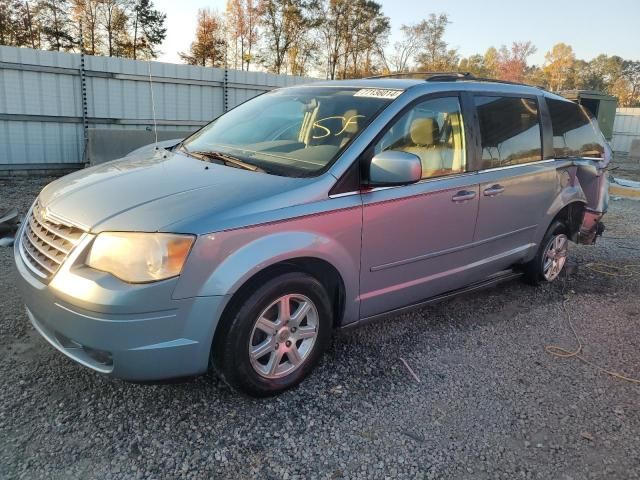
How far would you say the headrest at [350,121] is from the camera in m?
3.14

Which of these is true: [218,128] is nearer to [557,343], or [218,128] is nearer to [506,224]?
[506,224]

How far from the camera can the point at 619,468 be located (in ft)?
7.96

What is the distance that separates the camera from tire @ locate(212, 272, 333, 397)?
8.39ft

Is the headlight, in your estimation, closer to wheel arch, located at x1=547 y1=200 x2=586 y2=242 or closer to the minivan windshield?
the minivan windshield

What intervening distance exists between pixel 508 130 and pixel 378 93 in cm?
130

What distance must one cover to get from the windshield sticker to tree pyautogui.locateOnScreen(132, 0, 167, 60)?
39.7 meters

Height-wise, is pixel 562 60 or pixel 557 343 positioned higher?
pixel 562 60

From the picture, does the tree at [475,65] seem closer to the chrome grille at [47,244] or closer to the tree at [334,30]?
the tree at [334,30]

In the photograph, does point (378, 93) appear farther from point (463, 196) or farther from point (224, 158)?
point (224, 158)

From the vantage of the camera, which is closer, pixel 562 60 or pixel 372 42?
pixel 372 42

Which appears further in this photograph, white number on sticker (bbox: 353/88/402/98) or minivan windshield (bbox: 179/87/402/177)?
white number on sticker (bbox: 353/88/402/98)

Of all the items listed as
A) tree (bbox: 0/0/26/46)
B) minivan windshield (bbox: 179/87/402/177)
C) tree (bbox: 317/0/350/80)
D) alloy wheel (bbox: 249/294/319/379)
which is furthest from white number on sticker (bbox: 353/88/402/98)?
tree (bbox: 317/0/350/80)

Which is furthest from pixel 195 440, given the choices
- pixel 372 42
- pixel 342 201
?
pixel 372 42

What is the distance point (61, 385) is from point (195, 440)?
3.01 feet
